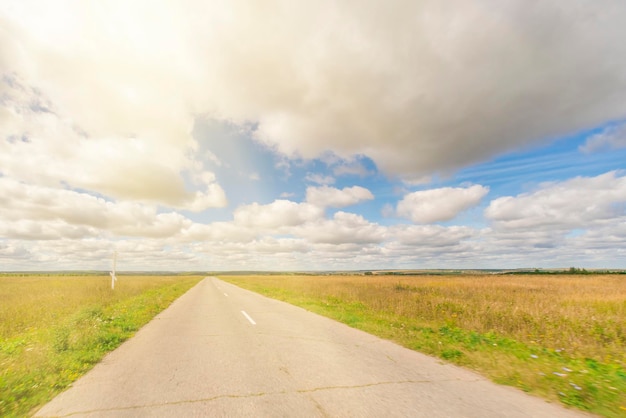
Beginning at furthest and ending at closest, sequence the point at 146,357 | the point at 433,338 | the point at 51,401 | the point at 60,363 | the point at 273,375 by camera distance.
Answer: the point at 433,338 < the point at 146,357 < the point at 60,363 < the point at 273,375 < the point at 51,401

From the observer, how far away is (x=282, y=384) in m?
4.61

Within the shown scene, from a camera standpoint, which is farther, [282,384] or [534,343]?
[534,343]

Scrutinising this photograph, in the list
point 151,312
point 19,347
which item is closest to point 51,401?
point 19,347

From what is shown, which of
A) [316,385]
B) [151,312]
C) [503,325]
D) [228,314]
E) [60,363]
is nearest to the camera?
[316,385]

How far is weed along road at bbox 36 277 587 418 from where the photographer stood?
12.5 ft

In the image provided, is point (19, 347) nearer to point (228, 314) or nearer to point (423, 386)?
point (228, 314)

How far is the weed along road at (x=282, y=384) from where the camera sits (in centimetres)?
380

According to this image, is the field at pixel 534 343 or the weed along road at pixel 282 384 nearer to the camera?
the weed along road at pixel 282 384

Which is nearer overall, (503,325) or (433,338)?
(433,338)

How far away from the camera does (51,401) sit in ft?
13.6

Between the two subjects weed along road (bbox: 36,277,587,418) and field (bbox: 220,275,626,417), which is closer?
weed along road (bbox: 36,277,587,418)

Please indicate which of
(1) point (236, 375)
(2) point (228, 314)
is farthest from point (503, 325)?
(2) point (228, 314)

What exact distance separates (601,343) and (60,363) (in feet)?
45.5

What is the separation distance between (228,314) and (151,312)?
160 inches
